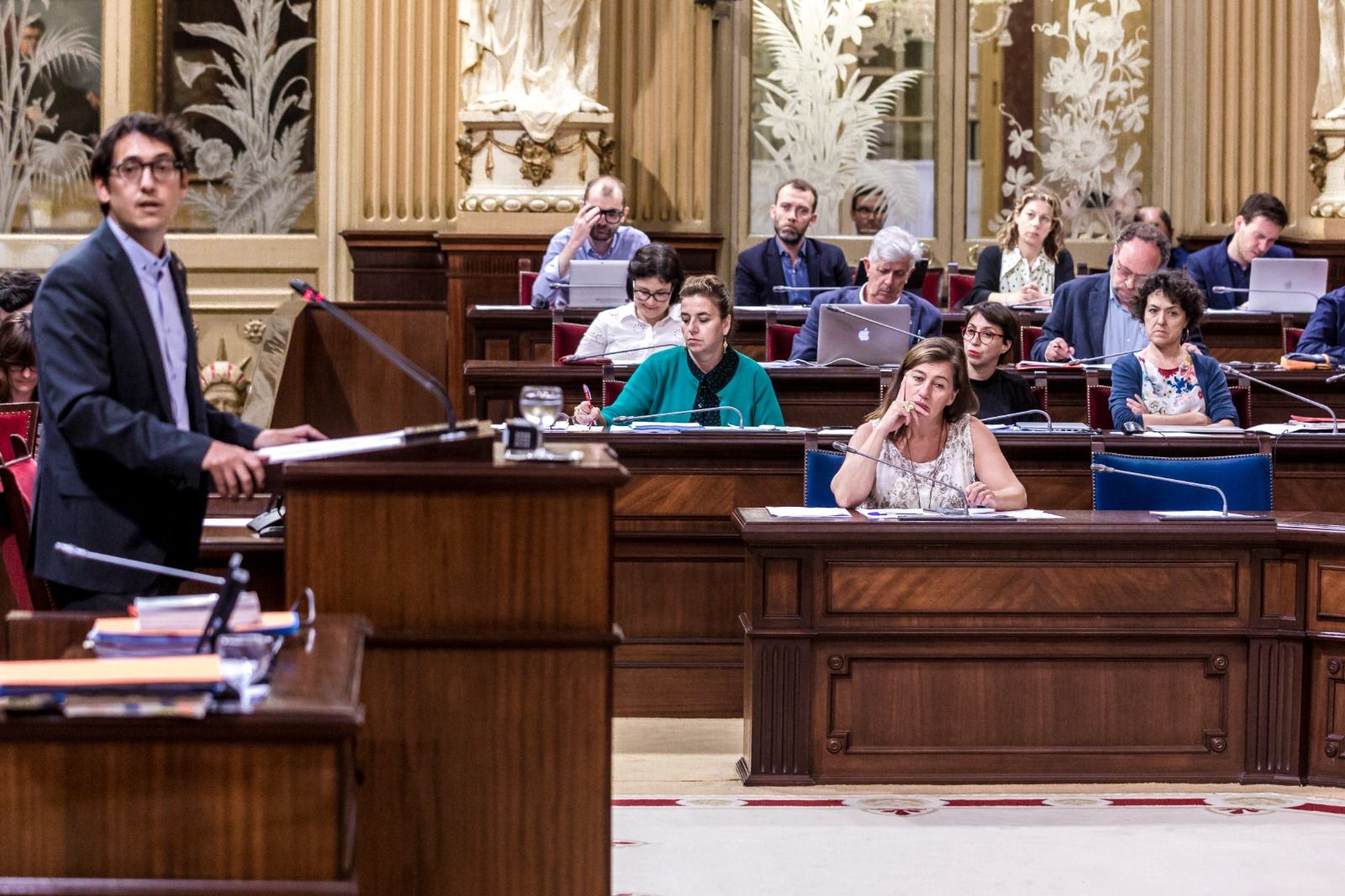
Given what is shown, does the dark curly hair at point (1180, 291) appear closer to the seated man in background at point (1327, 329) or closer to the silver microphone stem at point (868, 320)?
the silver microphone stem at point (868, 320)

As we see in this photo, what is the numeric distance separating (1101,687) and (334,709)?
2.76 m

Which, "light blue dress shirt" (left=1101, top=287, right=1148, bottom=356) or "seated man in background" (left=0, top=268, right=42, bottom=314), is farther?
"light blue dress shirt" (left=1101, top=287, right=1148, bottom=356)

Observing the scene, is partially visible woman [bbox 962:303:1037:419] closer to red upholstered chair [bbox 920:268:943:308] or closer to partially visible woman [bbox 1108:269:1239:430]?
partially visible woman [bbox 1108:269:1239:430]

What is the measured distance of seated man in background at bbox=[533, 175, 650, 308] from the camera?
24.5 feet

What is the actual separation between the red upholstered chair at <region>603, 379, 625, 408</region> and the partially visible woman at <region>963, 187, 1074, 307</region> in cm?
242

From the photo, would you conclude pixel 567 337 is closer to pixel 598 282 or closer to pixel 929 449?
pixel 598 282

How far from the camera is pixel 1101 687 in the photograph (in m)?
4.22

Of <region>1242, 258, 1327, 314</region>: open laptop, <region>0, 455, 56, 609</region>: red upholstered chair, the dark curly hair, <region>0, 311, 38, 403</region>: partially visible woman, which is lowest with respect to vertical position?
<region>0, 455, 56, 609</region>: red upholstered chair

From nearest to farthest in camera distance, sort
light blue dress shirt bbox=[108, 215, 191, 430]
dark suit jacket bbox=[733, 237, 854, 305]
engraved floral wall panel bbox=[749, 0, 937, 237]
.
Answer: light blue dress shirt bbox=[108, 215, 191, 430]
dark suit jacket bbox=[733, 237, 854, 305]
engraved floral wall panel bbox=[749, 0, 937, 237]

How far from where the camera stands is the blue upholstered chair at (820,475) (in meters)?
4.60

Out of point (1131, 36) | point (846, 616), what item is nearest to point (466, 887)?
point (846, 616)

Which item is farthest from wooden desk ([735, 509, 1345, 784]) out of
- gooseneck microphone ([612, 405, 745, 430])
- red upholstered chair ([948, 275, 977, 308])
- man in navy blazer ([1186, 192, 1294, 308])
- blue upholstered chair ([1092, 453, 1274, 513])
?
red upholstered chair ([948, 275, 977, 308])

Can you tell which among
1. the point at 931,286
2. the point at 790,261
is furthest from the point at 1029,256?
the point at 790,261

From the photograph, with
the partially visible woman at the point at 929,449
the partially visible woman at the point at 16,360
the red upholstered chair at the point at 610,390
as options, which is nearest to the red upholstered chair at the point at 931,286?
the red upholstered chair at the point at 610,390
